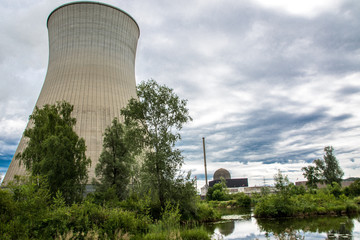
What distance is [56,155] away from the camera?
41.1 feet

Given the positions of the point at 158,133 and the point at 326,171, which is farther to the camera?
the point at 326,171

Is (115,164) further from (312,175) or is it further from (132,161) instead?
(312,175)

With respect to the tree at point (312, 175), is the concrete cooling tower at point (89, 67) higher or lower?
higher

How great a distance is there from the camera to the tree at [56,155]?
12438 mm

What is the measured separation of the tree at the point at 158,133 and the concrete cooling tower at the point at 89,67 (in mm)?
6610

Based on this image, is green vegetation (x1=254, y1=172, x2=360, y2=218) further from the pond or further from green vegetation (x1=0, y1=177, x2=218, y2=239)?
green vegetation (x1=0, y1=177, x2=218, y2=239)

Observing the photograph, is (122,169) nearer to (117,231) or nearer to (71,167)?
(71,167)

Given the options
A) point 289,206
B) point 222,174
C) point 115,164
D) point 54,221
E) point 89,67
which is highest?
point 89,67

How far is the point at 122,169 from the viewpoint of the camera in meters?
14.9

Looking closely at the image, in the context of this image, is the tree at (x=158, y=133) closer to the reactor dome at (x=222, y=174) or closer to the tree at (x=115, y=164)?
the tree at (x=115, y=164)

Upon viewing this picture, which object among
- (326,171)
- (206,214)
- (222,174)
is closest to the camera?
(206,214)

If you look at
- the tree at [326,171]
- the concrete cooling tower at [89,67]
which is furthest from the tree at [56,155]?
the tree at [326,171]

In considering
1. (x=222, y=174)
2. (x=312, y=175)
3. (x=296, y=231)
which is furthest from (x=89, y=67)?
(x=222, y=174)

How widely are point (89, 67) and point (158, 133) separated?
35.0ft
